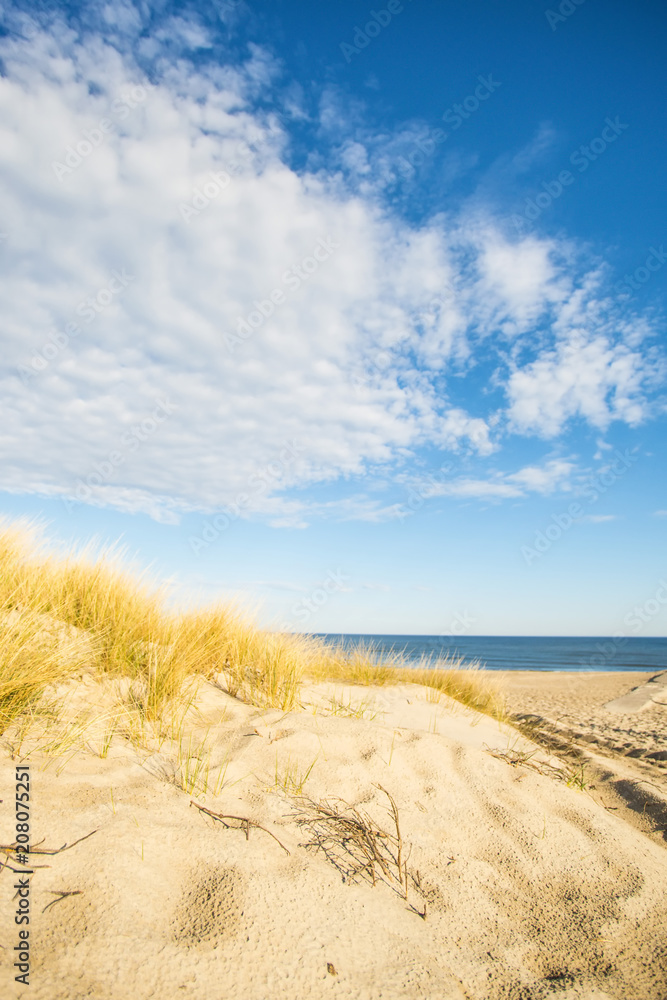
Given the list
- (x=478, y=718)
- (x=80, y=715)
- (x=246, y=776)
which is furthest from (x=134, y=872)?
(x=478, y=718)

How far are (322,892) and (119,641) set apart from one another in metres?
2.50

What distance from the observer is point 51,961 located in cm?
113

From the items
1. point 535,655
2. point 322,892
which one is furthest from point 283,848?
point 535,655

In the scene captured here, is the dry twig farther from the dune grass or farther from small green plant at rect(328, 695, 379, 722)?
small green plant at rect(328, 695, 379, 722)

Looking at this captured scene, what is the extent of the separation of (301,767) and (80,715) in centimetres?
126

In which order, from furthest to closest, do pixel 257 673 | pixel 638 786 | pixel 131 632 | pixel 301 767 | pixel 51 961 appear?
pixel 257 673
pixel 131 632
pixel 638 786
pixel 301 767
pixel 51 961

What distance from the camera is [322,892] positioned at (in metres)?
1.57

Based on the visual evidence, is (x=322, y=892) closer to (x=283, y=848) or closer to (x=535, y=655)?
(x=283, y=848)

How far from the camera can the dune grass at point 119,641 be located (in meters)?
2.60

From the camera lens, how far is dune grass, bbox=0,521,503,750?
8.52 feet

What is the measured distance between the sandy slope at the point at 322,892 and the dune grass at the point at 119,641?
1.67 feet

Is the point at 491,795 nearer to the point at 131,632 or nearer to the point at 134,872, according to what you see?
the point at 134,872

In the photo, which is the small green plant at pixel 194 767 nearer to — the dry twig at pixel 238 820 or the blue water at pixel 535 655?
the dry twig at pixel 238 820

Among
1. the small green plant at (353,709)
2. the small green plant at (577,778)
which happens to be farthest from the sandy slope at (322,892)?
the small green plant at (353,709)
